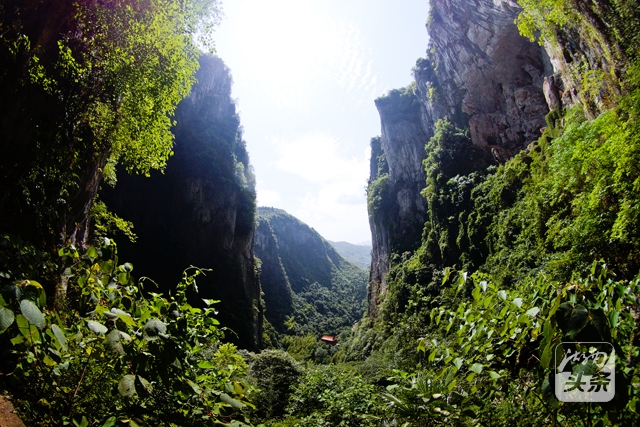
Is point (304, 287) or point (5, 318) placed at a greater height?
point (5, 318)

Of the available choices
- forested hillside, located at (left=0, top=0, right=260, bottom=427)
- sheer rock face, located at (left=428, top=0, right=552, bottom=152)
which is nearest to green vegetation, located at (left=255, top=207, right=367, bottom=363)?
sheer rock face, located at (left=428, top=0, right=552, bottom=152)

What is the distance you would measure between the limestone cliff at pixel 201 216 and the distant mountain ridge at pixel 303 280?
21.0m

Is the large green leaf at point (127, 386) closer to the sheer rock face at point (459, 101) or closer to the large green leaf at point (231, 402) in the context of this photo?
the large green leaf at point (231, 402)

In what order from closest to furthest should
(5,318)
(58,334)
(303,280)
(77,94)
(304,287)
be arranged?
(5,318)
(58,334)
(77,94)
(304,287)
(303,280)

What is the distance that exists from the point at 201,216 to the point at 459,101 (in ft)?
136

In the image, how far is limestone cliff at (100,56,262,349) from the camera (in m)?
45.6

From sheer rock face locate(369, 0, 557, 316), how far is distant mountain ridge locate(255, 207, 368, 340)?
26.7 meters

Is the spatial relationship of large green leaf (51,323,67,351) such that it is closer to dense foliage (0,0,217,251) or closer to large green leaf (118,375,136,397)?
large green leaf (118,375,136,397)

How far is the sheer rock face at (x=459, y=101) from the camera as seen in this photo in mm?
26172

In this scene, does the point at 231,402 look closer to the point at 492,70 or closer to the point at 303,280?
the point at 492,70

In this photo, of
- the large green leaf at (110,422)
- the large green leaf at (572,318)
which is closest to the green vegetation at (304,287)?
the large green leaf at (110,422)

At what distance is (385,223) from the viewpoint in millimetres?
49812

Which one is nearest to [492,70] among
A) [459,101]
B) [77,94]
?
[459,101]

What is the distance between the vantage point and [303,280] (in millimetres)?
95312
